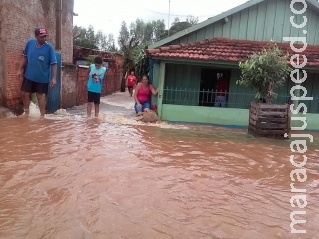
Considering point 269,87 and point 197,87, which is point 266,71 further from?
point 197,87

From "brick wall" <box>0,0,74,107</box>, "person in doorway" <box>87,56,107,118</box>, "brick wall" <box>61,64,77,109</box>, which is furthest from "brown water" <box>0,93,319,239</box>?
"brick wall" <box>61,64,77,109</box>

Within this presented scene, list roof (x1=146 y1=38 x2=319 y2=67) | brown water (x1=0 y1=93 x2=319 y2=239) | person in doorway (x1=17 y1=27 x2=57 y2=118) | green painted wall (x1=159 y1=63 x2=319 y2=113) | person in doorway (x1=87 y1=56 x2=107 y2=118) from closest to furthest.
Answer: brown water (x1=0 y1=93 x2=319 y2=239)
person in doorway (x1=17 y1=27 x2=57 y2=118)
person in doorway (x1=87 y1=56 x2=107 y2=118)
roof (x1=146 y1=38 x2=319 y2=67)
green painted wall (x1=159 y1=63 x2=319 y2=113)

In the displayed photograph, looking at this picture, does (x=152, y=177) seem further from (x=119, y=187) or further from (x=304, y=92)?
(x=304, y=92)

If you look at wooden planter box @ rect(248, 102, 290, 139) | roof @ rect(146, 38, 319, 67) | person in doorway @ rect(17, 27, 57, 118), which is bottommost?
wooden planter box @ rect(248, 102, 290, 139)

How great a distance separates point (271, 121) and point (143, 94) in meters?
4.26

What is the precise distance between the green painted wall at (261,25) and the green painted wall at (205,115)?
2.75 meters

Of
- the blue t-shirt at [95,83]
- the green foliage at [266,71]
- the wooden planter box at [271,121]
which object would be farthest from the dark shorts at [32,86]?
the wooden planter box at [271,121]

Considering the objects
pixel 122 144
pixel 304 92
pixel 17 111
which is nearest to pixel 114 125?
pixel 122 144

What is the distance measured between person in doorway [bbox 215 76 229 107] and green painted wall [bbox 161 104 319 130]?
0.94m

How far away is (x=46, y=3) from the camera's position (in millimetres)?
11117

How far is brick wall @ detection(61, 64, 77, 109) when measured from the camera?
11781 millimetres

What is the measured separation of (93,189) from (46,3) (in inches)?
370

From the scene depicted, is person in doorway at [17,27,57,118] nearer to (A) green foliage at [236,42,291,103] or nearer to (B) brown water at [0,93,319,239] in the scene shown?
(B) brown water at [0,93,319,239]

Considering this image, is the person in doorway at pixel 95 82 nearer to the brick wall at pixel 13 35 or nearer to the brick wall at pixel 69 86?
the brick wall at pixel 13 35
